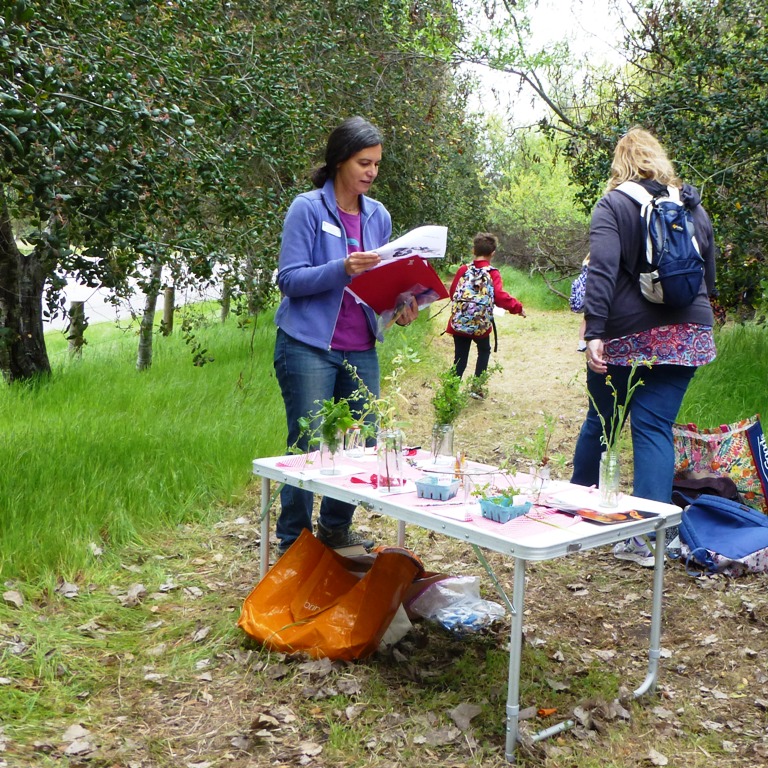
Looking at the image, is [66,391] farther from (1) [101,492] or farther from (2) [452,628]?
(2) [452,628]

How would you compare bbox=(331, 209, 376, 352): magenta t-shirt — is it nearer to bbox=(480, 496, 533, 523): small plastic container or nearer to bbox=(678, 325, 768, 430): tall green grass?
bbox=(480, 496, 533, 523): small plastic container

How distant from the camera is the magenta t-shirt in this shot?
408cm

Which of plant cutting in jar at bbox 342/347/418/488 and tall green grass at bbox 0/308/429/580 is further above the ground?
plant cutting in jar at bbox 342/347/418/488

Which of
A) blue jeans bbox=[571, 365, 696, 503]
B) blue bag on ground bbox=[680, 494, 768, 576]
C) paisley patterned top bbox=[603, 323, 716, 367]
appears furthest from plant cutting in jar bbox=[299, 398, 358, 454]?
blue bag on ground bbox=[680, 494, 768, 576]

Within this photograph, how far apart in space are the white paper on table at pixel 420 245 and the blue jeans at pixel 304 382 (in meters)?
0.64

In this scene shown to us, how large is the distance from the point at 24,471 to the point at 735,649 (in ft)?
12.6

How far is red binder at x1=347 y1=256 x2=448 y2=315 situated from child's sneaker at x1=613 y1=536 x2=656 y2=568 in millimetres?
1755

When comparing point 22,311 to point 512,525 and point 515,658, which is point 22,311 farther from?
point 515,658

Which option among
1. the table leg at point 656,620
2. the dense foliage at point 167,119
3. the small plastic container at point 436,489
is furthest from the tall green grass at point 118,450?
the table leg at point 656,620

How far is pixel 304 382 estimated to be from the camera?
4.02 meters

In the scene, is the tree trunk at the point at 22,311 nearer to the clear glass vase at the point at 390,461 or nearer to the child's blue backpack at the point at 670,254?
the clear glass vase at the point at 390,461

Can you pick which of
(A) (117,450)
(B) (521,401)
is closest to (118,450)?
(A) (117,450)

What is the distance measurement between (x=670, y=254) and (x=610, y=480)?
56.1 inches

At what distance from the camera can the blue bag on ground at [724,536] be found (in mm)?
4430
